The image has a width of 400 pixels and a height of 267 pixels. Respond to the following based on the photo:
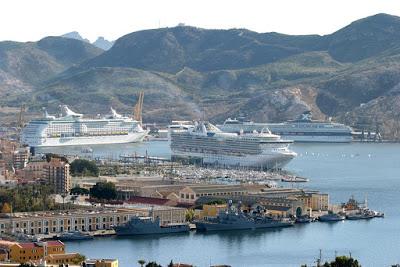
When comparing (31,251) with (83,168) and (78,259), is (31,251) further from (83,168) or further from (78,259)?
(83,168)

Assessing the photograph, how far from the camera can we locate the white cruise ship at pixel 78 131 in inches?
2381

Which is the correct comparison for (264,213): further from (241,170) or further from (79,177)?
(241,170)

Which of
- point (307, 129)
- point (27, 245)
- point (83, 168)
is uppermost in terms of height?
point (307, 129)

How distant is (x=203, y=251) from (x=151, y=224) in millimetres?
2839

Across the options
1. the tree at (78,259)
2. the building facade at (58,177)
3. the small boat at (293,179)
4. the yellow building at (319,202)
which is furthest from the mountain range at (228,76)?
the tree at (78,259)

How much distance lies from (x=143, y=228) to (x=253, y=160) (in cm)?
1972

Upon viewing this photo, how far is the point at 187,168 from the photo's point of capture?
44.2m

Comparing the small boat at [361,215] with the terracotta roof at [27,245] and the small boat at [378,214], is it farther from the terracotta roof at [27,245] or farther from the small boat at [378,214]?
the terracotta roof at [27,245]

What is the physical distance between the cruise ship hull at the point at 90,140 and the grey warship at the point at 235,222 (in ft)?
103

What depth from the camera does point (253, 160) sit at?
4625cm

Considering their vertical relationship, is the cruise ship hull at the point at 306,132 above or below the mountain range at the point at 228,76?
below

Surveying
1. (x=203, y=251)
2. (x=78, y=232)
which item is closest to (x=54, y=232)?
(x=78, y=232)

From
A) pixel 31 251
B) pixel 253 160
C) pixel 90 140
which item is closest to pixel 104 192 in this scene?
pixel 31 251

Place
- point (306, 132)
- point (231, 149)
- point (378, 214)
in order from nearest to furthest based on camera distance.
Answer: point (378, 214), point (231, 149), point (306, 132)
